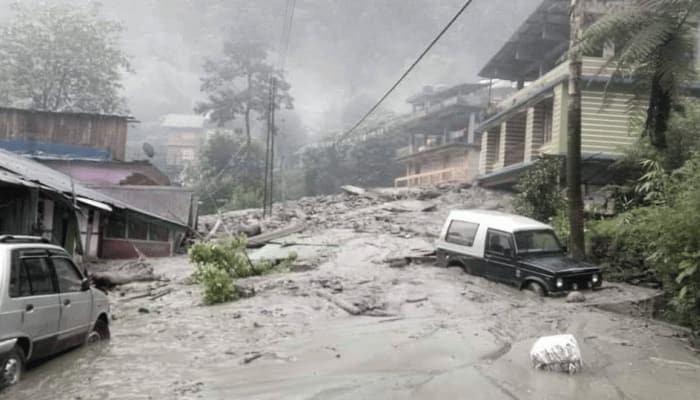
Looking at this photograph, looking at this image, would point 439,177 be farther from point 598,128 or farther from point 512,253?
point 512,253

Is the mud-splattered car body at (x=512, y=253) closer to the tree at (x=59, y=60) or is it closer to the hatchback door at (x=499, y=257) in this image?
the hatchback door at (x=499, y=257)

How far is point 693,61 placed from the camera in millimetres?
10289

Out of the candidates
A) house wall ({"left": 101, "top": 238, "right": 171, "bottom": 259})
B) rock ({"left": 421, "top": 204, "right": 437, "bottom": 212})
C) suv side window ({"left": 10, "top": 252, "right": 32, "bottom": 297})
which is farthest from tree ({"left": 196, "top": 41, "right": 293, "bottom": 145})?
suv side window ({"left": 10, "top": 252, "right": 32, "bottom": 297})

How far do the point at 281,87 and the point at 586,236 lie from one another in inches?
1529

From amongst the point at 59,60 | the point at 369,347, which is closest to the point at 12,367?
the point at 369,347

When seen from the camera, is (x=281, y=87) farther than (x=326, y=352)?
Yes

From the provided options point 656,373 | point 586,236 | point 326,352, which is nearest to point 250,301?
point 326,352

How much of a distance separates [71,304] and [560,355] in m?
5.67

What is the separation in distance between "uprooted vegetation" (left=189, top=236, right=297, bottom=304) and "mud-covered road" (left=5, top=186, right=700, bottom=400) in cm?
37

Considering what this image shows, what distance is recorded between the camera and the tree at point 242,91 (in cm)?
4969

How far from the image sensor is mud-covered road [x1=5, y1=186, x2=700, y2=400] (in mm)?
5535

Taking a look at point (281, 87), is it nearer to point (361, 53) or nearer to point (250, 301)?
point (250, 301)

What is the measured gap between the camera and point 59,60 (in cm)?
3572

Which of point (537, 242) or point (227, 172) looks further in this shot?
point (227, 172)
